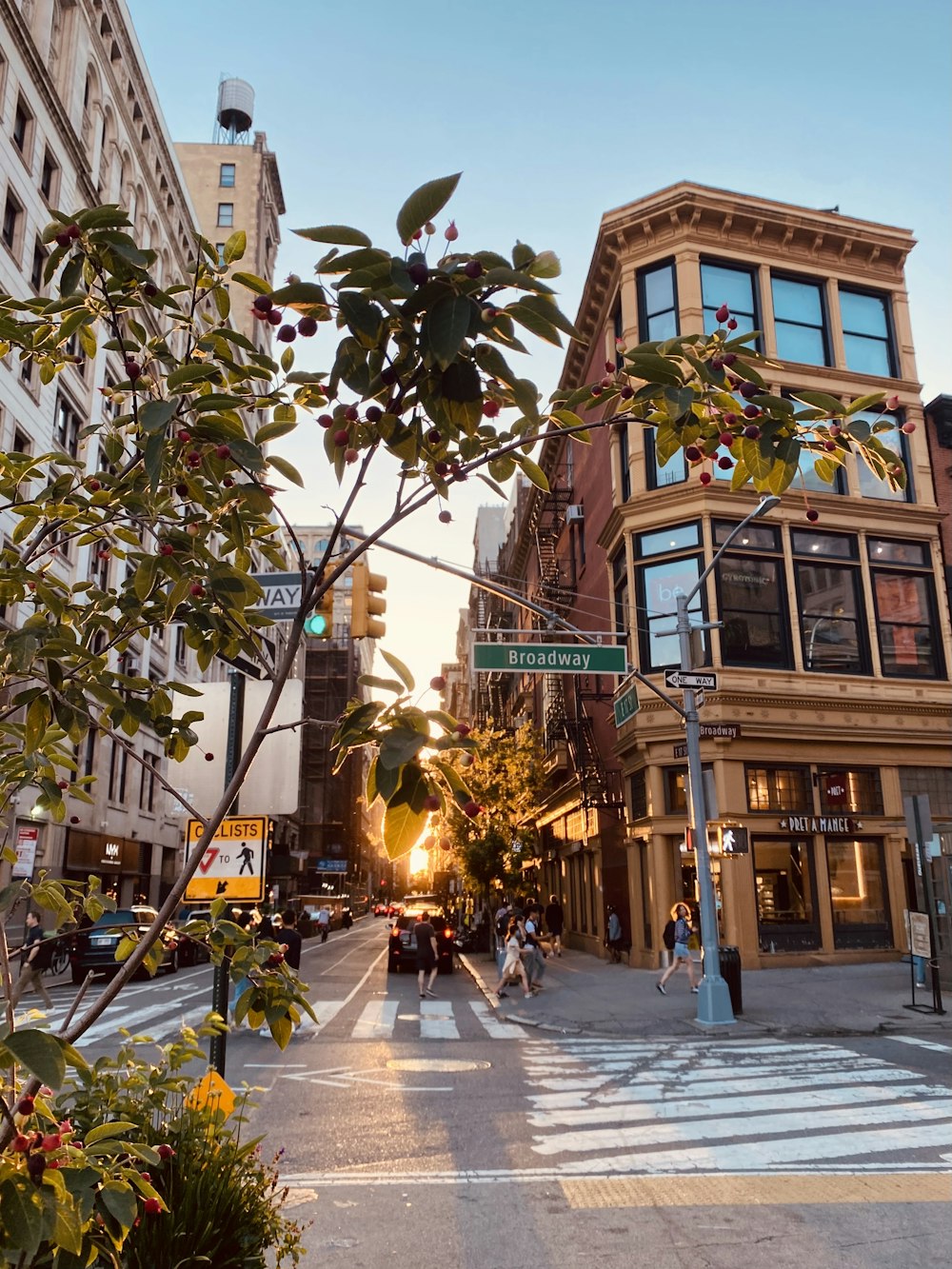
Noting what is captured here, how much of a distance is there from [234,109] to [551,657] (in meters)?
83.4

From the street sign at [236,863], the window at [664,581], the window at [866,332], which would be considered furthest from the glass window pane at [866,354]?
the street sign at [236,863]

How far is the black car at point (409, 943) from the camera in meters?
28.2

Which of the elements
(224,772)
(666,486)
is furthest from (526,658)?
(224,772)

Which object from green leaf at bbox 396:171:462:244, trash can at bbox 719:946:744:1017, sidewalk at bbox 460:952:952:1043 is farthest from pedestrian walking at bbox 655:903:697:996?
green leaf at bbox 396:171:462:244

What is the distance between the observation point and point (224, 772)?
5961 mm

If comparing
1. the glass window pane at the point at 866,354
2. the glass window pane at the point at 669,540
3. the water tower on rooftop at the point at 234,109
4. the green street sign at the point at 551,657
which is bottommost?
the green street sign at the point at 551,657

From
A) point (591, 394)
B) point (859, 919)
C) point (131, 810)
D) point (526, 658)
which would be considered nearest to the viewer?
point (591, 394)

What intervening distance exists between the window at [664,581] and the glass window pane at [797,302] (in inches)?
302

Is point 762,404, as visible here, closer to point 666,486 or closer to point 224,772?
point 224,772

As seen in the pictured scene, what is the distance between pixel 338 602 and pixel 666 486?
13025 centimetres

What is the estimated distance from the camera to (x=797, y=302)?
1128 inches

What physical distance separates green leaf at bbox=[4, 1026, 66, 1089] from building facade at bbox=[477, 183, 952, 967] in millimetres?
22712

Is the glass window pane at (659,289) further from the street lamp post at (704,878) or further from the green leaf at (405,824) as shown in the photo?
the green leaf at (405,824)

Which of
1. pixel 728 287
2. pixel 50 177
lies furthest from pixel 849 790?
pixel 50 177
